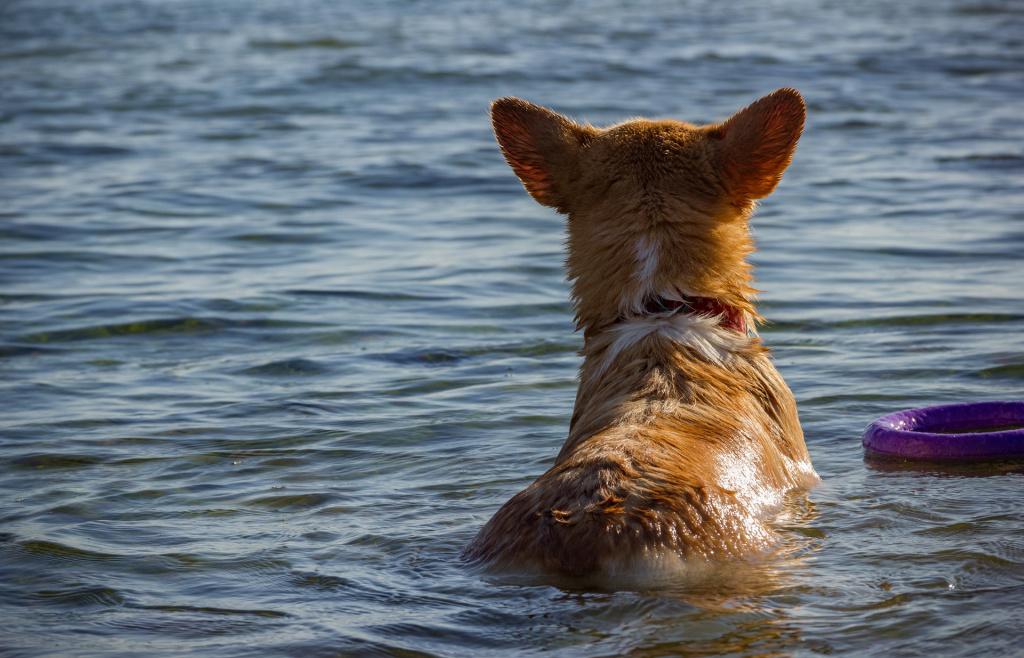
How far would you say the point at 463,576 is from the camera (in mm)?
5414

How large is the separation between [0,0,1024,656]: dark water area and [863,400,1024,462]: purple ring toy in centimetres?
10

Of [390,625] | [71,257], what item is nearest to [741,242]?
[390,625]

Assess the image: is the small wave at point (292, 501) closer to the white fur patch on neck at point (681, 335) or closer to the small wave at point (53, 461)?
the small wave at point (53, 461)

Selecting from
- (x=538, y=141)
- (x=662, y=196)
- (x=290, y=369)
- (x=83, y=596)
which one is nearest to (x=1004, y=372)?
(x=662, y=196)

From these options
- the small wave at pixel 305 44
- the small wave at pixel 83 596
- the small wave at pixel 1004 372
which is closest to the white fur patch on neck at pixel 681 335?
the small wave at pixel 83 596

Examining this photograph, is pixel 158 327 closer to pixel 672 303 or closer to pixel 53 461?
pixel 53 461

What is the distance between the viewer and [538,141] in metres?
6.46

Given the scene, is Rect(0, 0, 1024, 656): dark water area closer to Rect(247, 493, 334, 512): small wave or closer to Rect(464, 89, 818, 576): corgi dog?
Rect(247, 493, 334, 512): small wave

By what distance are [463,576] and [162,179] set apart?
11.6m

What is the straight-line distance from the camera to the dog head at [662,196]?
6.16 meters

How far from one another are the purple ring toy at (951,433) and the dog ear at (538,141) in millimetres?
1998

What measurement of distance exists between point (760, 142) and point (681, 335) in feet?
2.79

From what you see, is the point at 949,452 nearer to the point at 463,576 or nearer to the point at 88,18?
the point at 463,576

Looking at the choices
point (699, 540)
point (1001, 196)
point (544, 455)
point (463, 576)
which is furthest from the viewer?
point (1001, 196)
